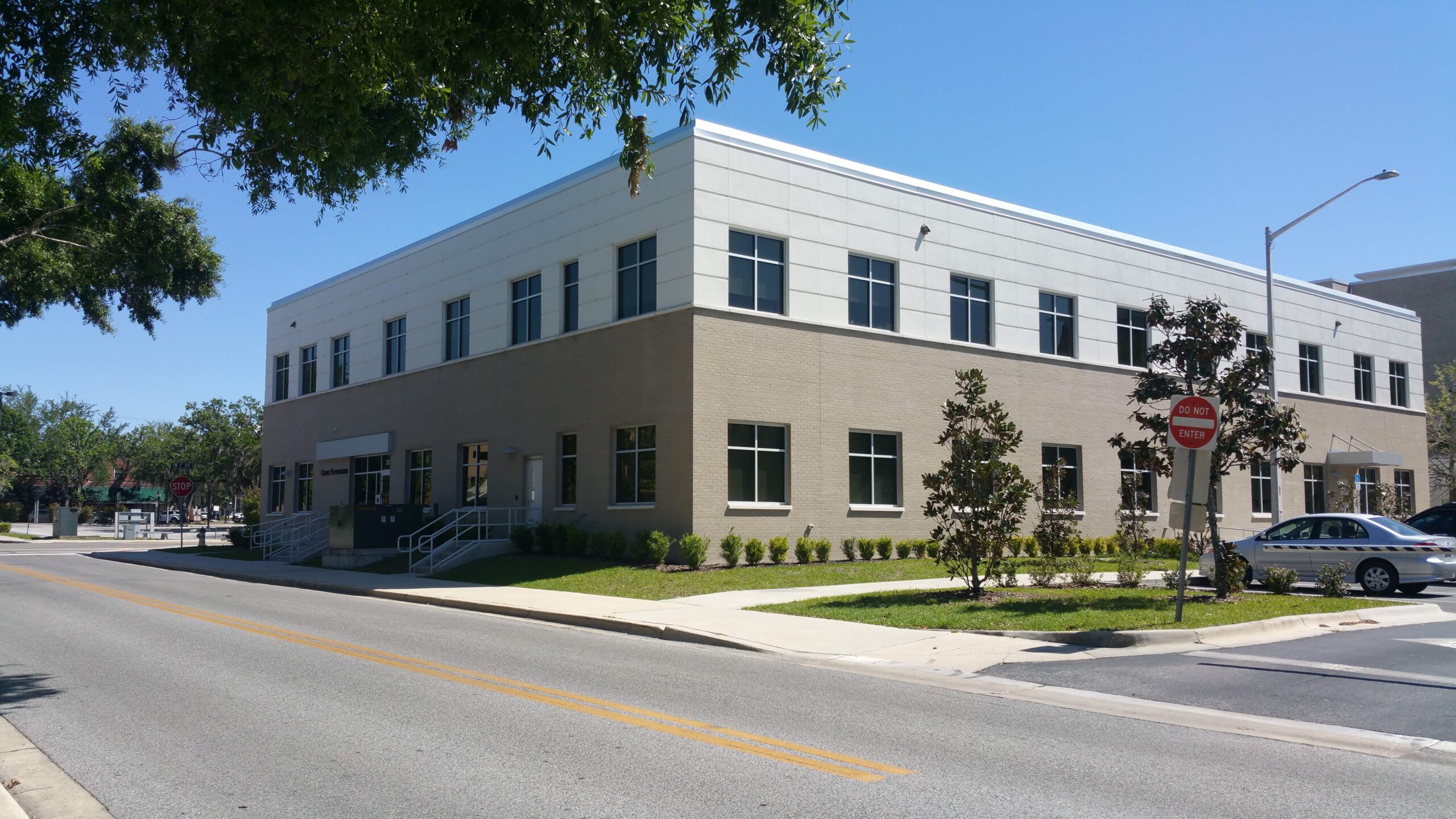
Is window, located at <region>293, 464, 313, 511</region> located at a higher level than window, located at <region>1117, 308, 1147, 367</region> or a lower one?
lower

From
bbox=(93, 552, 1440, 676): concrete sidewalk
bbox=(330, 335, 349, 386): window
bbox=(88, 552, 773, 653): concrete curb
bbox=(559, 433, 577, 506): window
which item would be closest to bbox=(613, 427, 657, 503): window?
bbox=(559, 433, 577, 506): window

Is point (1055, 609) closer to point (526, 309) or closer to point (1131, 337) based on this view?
point (526, 309)

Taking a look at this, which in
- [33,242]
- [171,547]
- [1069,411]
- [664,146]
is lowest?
[171,547]

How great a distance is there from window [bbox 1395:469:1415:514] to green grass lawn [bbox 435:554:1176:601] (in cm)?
2238

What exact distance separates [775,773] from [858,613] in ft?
31.7

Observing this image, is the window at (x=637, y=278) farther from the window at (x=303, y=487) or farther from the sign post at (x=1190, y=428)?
the window at (x=303, y=487)

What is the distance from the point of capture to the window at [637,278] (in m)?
26.4

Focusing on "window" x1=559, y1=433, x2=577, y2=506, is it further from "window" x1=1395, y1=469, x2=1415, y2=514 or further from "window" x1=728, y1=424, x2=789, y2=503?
"window" x1=1395, y1=469, x2=1415, y2=514

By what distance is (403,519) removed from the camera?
101ft

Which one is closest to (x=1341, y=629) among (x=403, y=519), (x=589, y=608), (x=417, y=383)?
(x=589, y=608)

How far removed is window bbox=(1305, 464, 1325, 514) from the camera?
1580 inches

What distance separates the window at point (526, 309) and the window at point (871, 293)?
9130 millimetres

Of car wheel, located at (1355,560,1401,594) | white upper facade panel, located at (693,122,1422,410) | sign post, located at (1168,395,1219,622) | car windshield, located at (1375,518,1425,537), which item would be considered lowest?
car wheel, located at (1355,560,1401,594)

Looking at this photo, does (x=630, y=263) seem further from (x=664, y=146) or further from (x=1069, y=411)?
(x=1069, y=411)
